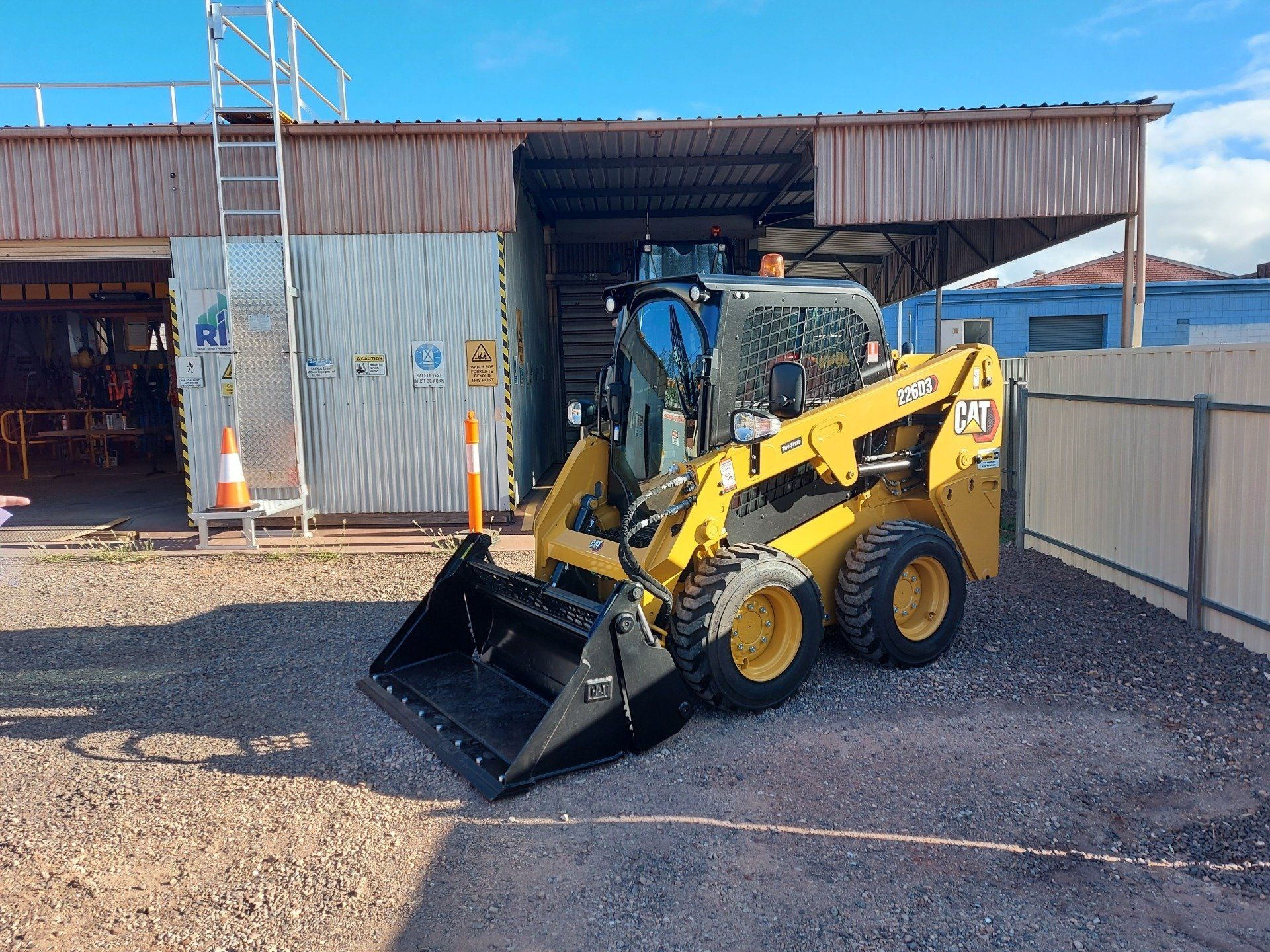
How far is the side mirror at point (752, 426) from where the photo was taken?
4508 millimetres

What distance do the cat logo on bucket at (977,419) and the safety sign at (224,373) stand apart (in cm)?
778

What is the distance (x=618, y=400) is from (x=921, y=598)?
7.49ft

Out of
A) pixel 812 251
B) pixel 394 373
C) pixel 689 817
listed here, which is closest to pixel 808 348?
pixel 689 817

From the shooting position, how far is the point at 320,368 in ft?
32.0

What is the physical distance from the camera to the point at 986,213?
9.62m

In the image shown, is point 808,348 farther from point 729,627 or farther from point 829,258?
point 829,258

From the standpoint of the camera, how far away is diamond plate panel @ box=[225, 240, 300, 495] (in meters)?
9.41

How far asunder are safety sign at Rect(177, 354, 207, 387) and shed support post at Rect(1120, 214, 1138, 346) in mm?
10182

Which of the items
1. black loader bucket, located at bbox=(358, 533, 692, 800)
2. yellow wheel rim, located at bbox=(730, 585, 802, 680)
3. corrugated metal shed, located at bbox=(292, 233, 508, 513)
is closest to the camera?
black loader bucket, located at bbox=(358, 533, 692, 800)

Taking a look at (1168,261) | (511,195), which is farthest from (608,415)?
(1168,261)

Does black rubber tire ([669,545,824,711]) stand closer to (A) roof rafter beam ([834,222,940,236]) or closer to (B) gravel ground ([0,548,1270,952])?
(B) gravel ground ([0,548,1270,952])

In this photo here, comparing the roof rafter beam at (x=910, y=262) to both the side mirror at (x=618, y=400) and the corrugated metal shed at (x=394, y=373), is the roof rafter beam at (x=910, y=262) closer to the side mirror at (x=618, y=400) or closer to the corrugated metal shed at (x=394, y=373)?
the corrugated metal shed at (x=394, y=373)

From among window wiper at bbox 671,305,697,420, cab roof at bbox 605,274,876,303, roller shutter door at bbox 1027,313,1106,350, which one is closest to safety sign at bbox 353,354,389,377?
cab roof at bbox 605,274,876,303

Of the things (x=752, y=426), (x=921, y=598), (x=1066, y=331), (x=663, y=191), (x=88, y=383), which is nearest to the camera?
(x=752, y=426)
